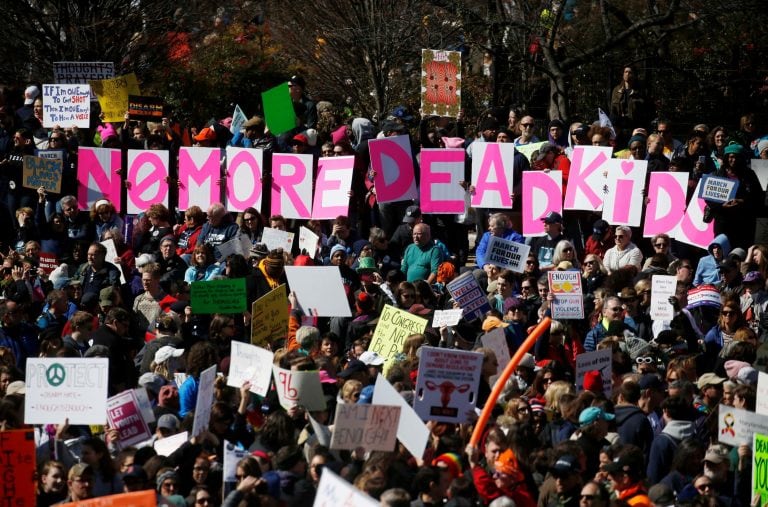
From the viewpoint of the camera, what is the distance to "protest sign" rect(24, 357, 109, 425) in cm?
1192

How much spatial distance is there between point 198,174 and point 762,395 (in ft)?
30.0

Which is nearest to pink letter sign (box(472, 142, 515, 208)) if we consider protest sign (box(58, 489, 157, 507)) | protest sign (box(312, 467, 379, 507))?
protest sign (box(58, 489, 157, 507))

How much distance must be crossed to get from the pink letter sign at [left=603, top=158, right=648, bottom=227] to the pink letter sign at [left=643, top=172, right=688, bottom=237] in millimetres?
116

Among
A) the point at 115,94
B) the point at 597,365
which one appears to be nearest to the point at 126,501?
the point at 597,365

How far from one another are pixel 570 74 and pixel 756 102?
296 cm

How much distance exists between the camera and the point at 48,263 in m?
17.9

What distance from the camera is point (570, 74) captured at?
24.2 m

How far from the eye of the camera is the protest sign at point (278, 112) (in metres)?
19.1

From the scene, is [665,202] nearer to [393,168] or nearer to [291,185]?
[393,168]

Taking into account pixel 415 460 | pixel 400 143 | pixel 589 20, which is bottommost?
pixel 415 460

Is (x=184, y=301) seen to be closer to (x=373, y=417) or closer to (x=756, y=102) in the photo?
(x=373, y=417)

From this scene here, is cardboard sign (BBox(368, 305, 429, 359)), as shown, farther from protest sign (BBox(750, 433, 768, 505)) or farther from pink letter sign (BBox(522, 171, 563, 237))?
protest sign (BBox(750, 433, 768, 505))

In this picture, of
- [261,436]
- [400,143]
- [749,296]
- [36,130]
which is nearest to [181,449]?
[261,436]

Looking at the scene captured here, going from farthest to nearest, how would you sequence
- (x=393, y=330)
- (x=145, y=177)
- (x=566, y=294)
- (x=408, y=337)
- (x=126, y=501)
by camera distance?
(x=145, y=177) < (x=566, y=294) < (x=393, y=330) < (x=408, y=337) < (x=126, y=501)
